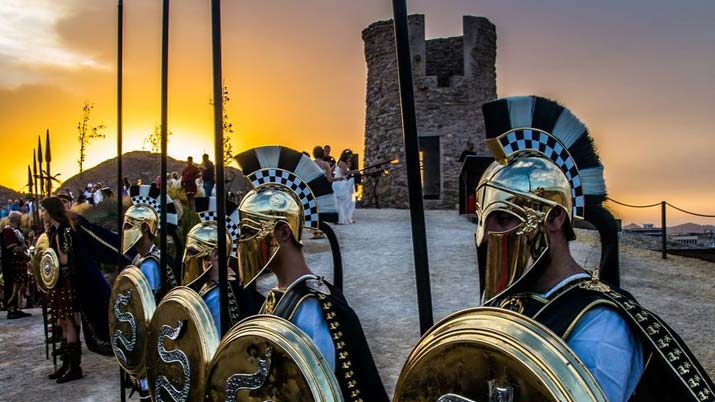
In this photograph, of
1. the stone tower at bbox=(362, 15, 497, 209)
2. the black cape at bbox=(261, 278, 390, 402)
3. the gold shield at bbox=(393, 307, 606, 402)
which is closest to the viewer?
the gold shield at bbox=(393, 307, 606, 402)

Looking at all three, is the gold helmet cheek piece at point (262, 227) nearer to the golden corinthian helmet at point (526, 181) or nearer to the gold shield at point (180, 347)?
the gold shield at point (180, 347)

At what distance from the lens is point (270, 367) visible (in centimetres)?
258

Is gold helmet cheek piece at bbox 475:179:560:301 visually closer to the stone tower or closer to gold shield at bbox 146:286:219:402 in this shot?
gold shield at bbox 146:286:219:402

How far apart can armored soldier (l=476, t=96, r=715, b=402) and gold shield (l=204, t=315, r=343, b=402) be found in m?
0.74

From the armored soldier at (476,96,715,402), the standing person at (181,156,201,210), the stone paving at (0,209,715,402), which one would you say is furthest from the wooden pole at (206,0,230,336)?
the standing person at (181,156,201,210)

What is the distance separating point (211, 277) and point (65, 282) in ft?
11.2

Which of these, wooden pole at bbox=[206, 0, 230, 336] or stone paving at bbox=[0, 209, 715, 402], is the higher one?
wooden pole at bbox=[206, 0, 230, 336]

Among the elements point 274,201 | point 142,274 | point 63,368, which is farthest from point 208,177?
point 274,201

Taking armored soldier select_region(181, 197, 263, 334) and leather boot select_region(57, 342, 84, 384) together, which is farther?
leather boot select_region(57, 342, 84, 384)

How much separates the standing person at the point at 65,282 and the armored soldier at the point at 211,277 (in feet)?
9.10

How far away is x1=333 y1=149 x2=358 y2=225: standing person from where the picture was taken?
14.9 metres

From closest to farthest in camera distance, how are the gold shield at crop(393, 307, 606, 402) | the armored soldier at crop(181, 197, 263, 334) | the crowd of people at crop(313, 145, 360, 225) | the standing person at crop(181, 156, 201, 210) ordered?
the gold shield at crop(393, 307, 606, 402), the armored soldier at crop(181, 197, 263, 334), the standing person at crop(181, 156, 201, 210), the crowd of people at crop(313, 145, 360, 225)

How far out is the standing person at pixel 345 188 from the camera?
1485 centimetres

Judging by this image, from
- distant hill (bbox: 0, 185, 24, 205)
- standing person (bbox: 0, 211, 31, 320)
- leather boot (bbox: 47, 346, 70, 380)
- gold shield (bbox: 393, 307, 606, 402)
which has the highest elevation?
distant hill (bbox: 0, 185, 24, 205)
